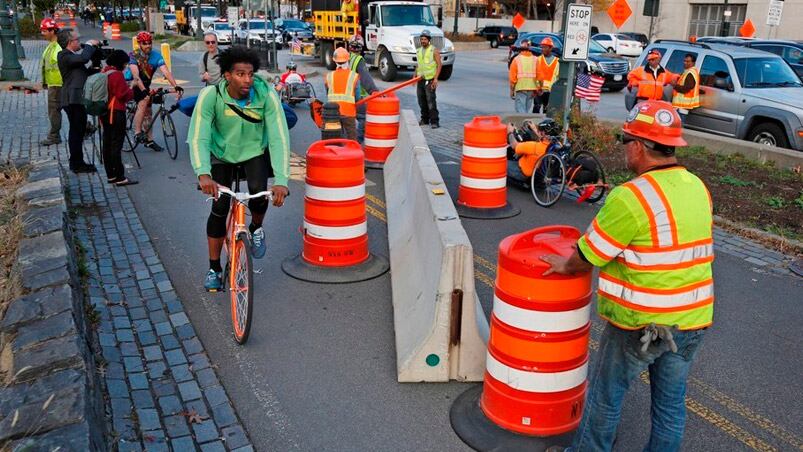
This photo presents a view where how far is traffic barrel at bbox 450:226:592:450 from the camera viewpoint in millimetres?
3938

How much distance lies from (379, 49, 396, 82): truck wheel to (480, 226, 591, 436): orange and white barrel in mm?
22837

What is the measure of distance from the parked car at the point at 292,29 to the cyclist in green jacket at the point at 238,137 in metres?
40.4

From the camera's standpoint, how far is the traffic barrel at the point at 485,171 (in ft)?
30.4

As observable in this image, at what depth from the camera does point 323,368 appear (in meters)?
5.20

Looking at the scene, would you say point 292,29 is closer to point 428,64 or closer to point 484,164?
point 428,64

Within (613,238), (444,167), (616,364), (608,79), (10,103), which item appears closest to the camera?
(613,238)

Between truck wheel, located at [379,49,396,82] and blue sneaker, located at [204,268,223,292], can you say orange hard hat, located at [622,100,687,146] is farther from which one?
truck wheel, located at [379,49,396,82]

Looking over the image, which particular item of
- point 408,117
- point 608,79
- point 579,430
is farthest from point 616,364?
point 608,79

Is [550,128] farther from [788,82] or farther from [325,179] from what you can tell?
[788,82]

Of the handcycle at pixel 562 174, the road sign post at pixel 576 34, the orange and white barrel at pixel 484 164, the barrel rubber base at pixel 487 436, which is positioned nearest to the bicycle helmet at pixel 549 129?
the handcycle at pixel 562 174

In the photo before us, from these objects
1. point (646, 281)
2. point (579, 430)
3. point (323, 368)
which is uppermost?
point (646, 281)

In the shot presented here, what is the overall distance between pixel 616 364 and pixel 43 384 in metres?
2.78

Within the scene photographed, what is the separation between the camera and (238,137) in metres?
5.89

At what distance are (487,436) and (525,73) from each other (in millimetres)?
11752
